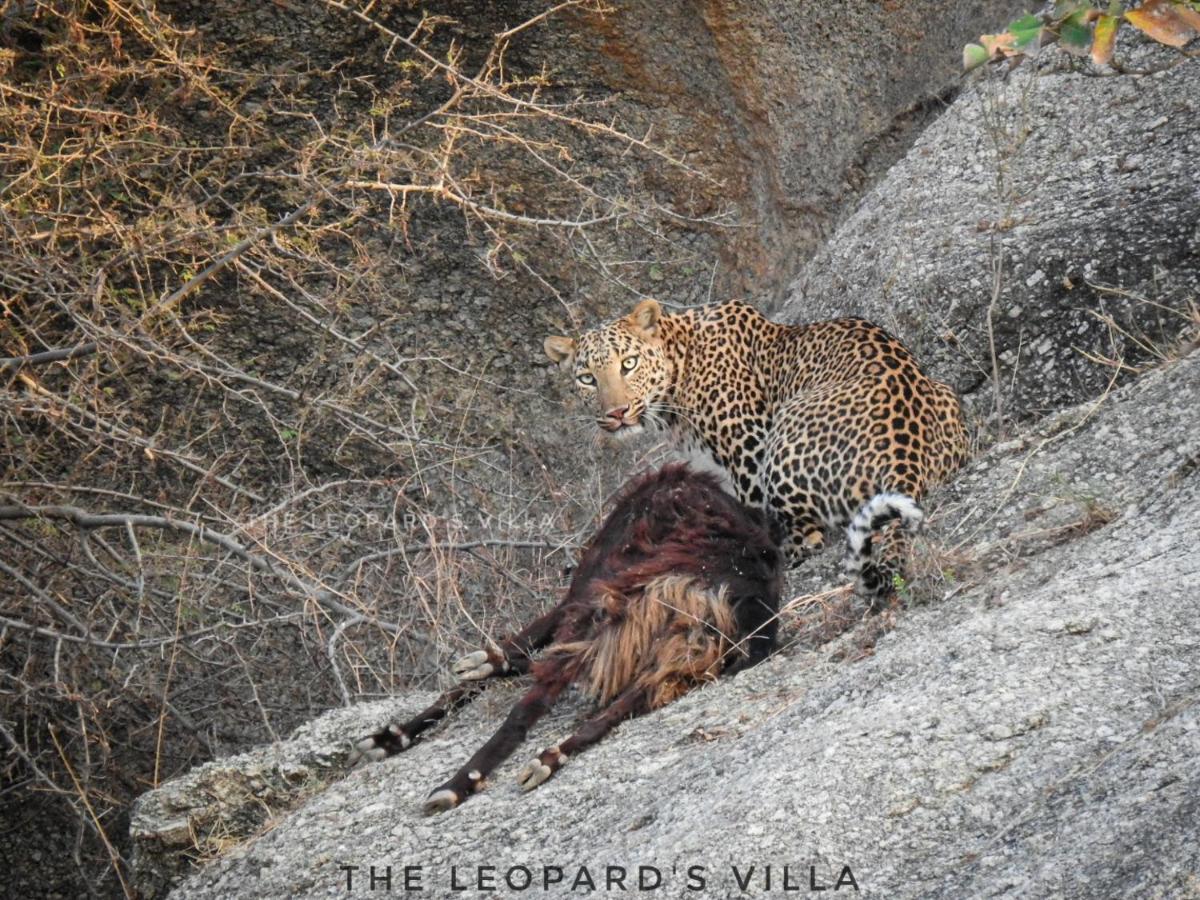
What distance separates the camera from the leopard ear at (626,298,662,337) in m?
10.5

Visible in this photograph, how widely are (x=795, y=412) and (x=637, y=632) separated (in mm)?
2596

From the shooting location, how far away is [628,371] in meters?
10.4

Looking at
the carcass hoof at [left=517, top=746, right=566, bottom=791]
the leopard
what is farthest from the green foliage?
the carcass hoof at [left=517, top=746, right=566, bottom=791]

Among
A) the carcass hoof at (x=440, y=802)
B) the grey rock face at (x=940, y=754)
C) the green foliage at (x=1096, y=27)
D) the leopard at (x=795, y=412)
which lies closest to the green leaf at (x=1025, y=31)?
the green foliage at (x=1096, y=27)

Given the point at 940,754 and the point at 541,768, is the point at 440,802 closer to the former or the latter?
the point at 541,768

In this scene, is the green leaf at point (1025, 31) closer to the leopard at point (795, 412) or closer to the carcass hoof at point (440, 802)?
the leopard at point (795, 412)

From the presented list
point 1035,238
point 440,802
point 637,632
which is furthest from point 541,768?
point 1035,238

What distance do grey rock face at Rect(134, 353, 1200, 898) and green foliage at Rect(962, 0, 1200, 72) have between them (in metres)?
1.83

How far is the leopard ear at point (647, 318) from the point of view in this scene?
34.5 feet

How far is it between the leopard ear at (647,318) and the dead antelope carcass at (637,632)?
2.91m

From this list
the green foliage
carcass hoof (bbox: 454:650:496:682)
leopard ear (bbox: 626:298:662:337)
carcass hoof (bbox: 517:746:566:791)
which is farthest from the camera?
leopard ear (bbox: 626:298:662:337)

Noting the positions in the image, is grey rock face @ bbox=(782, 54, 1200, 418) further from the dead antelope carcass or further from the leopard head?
the dead antelope carcass

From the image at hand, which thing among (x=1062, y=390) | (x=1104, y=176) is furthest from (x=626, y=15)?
(x=1062, y=390)

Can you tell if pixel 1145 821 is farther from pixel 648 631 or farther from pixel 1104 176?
pixel 1104 176
